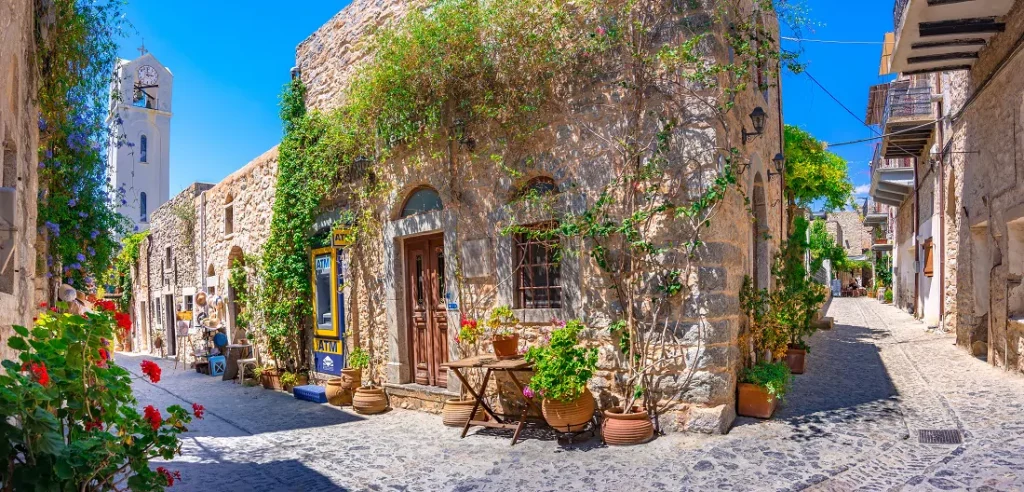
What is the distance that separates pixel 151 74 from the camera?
38.9 metres

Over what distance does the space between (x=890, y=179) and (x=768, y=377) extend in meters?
15.6

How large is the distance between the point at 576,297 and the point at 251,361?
7710 mm

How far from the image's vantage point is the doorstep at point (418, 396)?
24.9ft

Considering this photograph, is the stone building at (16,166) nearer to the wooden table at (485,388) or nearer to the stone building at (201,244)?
the wooden table at (485,388)

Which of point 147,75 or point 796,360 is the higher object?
point 147,75

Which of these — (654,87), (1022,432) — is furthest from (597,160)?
(1022,432)

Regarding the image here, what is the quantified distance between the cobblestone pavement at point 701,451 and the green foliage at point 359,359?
0.70m

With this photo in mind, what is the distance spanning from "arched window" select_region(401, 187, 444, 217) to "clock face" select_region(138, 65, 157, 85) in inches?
1460

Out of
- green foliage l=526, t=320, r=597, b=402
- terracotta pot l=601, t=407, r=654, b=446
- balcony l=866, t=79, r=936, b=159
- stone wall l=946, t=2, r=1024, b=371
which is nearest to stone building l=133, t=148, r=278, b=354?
green foliage l=526, t=320, r=597, b=402

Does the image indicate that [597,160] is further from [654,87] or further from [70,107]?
[70,107]

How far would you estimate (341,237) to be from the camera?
9289 millimetres

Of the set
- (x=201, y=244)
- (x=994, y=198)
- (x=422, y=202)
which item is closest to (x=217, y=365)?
(x=201, y=244)

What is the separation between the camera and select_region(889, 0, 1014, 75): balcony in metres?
7.87

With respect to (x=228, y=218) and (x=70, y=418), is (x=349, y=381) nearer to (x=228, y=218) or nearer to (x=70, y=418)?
(x=70, y=418)
